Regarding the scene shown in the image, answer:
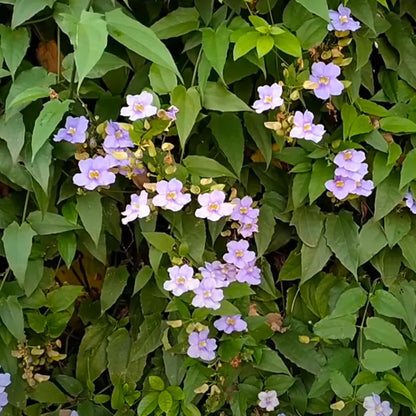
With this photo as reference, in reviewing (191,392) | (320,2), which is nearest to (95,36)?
(320,2)

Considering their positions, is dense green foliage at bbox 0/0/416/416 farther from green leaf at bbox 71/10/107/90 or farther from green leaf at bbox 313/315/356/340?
green leaf at bbox 71/10/107/90

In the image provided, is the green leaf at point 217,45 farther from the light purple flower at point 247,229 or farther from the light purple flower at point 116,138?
the light purple flower at point 247,229

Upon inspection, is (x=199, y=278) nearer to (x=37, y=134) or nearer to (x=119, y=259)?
(x=119, y=259)

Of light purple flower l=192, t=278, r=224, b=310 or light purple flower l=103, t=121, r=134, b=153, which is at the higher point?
light purple flower l=103, t=121, r=134, b=153

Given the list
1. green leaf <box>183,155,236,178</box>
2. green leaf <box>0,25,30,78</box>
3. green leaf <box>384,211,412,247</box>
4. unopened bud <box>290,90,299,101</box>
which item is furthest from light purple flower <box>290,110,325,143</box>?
green leaf <box>0,25,30,78</box>

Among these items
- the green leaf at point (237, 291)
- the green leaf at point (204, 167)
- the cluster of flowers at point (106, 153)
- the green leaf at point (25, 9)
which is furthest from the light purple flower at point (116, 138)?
the green leaf at point (237, 291)

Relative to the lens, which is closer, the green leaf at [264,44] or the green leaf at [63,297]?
the green leaf at [264,44]
